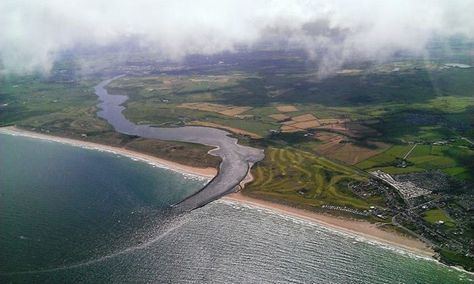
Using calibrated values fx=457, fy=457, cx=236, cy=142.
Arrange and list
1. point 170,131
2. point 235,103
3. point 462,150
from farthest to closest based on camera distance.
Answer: point 235,103
point 170,131
point 462,150

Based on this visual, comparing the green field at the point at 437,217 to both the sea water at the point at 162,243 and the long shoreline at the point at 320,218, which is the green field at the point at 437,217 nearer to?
the long shoreline at the point at 320,218

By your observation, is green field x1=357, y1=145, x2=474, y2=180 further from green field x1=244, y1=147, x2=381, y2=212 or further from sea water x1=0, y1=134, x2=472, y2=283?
sea water x1=0, y1=134, x2=472, y2=283

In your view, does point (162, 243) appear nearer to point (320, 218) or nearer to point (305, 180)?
point (320, 218)

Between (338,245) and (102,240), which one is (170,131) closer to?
(102,240)

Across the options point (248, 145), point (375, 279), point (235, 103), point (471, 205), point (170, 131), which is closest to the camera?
point (375, 279)

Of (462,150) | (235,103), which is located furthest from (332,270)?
(235,103)

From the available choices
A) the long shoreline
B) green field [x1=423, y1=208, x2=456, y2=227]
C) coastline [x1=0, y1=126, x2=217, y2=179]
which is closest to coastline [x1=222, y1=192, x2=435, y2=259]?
the long shoreline

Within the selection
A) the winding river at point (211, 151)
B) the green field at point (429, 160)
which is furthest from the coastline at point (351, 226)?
the green field at point (429, 160)

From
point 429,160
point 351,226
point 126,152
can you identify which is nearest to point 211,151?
point 126,152
